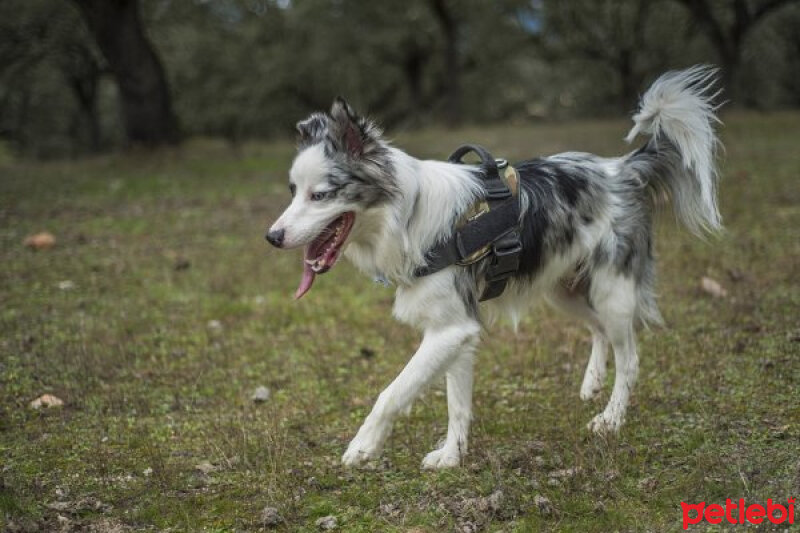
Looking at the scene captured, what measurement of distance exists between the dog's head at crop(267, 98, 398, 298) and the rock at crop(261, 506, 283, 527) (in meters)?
1.23

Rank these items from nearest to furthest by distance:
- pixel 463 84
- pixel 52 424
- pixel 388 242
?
pixel 388 242
pixel 52 424
pixel 463 84

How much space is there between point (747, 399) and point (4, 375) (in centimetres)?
535

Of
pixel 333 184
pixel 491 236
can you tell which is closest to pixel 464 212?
pixel 491 236

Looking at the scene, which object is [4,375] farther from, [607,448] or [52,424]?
[607,448]

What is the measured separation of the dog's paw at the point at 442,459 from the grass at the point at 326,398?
0.08 meters

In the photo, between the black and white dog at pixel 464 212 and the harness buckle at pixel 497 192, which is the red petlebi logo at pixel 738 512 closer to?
the black and white dog at pixel 464 212

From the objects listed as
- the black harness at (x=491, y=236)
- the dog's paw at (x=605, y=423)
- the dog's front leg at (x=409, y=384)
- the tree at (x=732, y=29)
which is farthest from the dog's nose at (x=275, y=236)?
the tree at (x=732, y=29)

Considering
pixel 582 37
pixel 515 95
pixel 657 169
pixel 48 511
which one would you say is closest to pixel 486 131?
pixel 582 37

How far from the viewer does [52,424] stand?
215 inches

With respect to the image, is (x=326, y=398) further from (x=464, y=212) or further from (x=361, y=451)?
(x=464, y=212)

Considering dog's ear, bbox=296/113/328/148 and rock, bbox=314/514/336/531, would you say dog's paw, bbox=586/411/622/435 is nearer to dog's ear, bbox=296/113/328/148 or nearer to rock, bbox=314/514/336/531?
rock, bbox=314/514/336/531

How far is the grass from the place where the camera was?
168 inches

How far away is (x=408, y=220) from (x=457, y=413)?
1.22m

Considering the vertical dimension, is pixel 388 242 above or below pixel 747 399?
above
